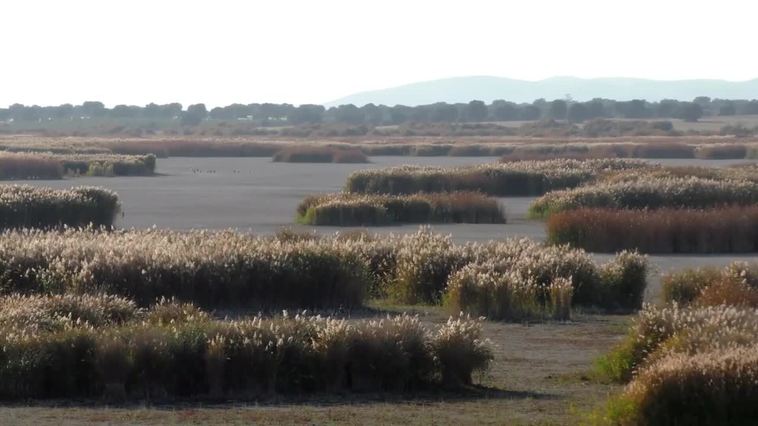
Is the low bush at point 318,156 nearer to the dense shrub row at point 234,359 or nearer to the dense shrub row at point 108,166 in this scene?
the dense shrub row at point 108,166

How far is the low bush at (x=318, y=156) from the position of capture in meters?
87.5

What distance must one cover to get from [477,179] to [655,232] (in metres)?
22.1

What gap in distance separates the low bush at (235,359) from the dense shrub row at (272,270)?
5.78m

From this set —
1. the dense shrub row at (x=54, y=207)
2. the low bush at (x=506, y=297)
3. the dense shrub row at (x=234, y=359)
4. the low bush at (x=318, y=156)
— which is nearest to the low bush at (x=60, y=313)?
the dense shrub row at (x=234, y=359)

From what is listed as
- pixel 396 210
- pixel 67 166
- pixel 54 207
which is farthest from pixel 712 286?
pixel 67 166

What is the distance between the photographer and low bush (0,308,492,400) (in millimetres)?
13203

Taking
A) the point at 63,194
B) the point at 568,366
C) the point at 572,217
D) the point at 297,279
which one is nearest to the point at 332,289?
the point at 297,279

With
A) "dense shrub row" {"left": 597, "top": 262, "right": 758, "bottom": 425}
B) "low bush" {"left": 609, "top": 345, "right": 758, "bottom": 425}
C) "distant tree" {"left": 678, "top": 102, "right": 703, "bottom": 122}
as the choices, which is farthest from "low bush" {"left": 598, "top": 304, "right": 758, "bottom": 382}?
"distant tree" {"left": 678, "top": 102, "right": 703, "bottom": 122}

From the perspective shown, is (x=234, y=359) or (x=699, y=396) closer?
(x=699, y=396)

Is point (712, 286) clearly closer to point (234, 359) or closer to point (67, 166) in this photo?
point (234, 359)

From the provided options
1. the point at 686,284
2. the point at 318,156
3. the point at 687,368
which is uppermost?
the point at 687,368

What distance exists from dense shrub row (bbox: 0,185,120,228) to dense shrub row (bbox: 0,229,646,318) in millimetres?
11101

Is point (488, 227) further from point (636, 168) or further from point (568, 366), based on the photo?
point (568, 366)

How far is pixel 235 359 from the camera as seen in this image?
1338 centimetres
